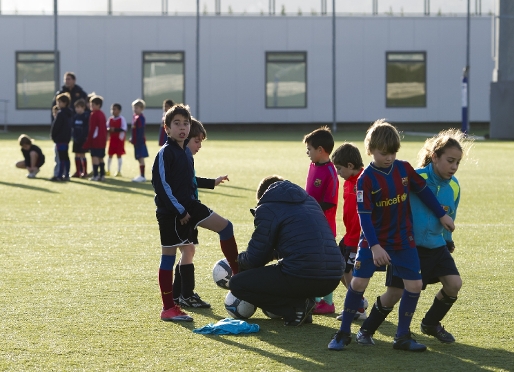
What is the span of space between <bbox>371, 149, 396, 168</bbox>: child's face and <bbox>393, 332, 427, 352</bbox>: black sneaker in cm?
105

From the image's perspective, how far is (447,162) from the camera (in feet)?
18.0

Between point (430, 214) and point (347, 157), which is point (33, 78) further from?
point (430, 214)

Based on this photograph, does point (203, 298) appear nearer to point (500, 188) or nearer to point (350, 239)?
point (350, 239)

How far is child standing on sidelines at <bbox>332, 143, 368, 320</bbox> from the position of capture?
20.2 feet

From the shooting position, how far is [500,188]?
15461mm

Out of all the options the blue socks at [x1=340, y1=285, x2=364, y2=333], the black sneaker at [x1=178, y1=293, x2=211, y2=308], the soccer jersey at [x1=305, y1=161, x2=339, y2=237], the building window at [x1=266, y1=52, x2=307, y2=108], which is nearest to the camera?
the blue socks at [x1=340, y1=285, x2=364, y2=333]

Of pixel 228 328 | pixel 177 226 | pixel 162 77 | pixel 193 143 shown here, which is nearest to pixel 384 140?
pixel 228 328

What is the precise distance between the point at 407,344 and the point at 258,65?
35899 mm

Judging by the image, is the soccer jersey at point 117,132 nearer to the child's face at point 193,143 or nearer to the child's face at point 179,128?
the child's face at point 193,143

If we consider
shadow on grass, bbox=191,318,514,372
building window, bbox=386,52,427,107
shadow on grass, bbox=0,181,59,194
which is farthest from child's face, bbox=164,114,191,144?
building window, bbox=386,52,427,107

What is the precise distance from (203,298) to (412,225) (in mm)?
2172

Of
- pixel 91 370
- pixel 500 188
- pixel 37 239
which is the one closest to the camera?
pixel 91 370

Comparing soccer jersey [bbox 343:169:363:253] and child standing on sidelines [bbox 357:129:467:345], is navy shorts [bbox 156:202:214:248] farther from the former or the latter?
child standing on sidelines [bbox 357:129:467:345]

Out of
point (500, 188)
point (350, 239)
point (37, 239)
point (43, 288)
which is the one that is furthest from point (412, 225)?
point (500, 188)
